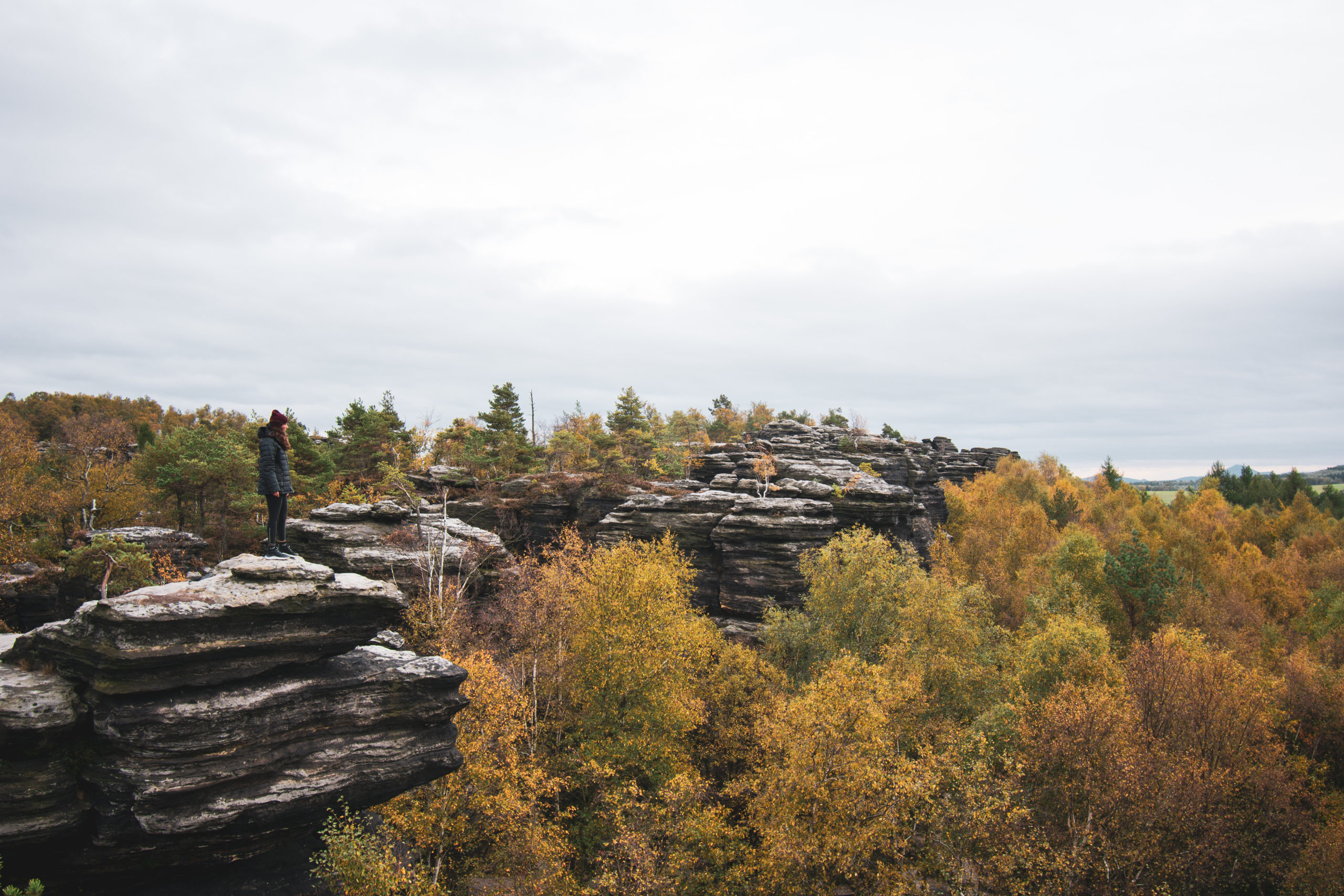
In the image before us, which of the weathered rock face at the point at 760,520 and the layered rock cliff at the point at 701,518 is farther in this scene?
the weathered rock face at the point at 760,520

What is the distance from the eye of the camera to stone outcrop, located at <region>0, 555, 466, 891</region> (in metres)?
14.5

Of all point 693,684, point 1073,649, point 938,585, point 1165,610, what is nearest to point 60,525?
point 693,684

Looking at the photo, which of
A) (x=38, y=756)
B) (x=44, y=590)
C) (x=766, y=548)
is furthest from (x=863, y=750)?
(x=44, y=590)

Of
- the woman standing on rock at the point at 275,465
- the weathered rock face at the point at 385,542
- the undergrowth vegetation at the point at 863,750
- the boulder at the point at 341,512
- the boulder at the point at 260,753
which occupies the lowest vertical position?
the undergrowth vegetation at the point at 863,750

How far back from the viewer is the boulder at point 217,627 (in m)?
14.3

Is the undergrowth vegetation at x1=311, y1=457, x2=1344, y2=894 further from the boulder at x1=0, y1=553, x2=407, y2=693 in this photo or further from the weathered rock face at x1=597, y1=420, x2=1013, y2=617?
the boulder at x1=0, y1=553, x2=407, y2=693

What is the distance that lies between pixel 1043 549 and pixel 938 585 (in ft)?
104

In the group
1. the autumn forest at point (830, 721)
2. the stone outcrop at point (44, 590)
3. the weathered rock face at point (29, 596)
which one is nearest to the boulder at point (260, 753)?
the autumn forest at point (830, 721)

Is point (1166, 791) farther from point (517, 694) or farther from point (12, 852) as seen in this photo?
point (12, 852)

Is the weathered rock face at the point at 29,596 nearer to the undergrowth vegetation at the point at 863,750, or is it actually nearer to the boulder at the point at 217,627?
the undergrowth vegetation at the point at 863,750

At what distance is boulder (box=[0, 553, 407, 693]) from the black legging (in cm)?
74

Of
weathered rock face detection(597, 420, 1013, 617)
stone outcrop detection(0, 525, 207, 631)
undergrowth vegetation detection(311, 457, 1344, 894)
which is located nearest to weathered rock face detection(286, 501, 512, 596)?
undergrowth vegetation detection(311, 457, 1344, 894)

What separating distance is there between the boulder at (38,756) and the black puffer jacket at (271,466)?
7.81 m

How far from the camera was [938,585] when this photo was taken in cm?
3994
